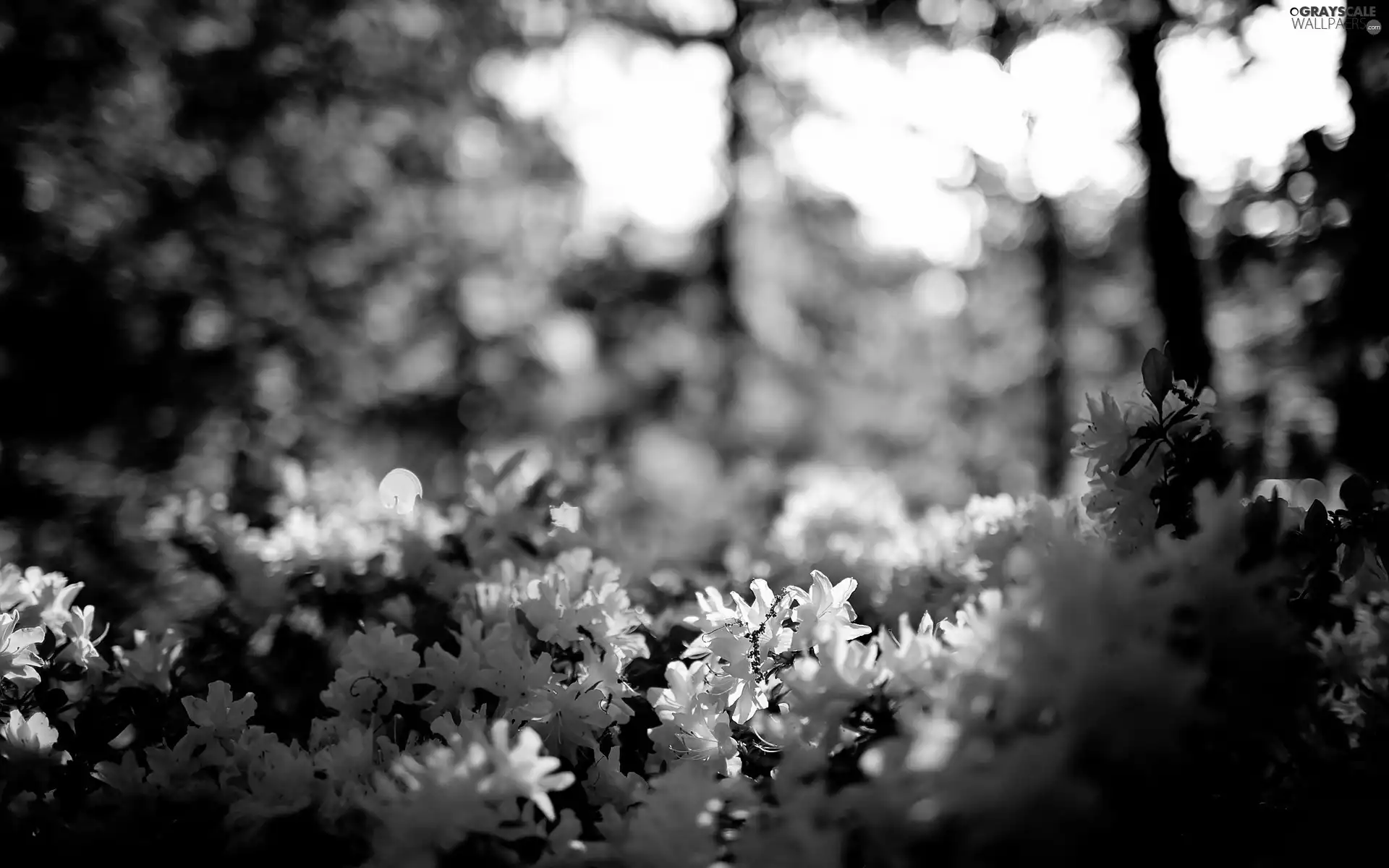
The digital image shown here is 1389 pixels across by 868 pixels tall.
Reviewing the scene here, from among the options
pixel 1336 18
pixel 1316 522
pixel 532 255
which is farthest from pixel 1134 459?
pixel 532 255

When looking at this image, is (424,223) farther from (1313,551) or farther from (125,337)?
(1313,551)

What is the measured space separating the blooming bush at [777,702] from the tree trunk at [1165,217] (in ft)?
4.61

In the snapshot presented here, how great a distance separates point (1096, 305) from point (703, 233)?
6796 millimetres

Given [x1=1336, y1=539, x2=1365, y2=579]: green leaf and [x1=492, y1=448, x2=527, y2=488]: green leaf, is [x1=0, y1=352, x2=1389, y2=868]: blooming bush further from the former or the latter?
[x1=492, y1=448, x2=527, y2=488]: green leaf

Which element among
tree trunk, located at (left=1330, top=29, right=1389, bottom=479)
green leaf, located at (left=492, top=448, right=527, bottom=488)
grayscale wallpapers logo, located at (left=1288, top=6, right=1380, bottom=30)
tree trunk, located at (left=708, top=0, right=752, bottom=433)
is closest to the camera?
tree trunk, located at (left=1330, top=29, right=1389, bottom=479)

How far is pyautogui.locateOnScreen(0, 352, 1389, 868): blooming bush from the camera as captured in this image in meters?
0.98

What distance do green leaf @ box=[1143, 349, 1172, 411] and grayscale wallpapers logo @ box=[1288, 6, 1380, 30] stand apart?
159 centimetres

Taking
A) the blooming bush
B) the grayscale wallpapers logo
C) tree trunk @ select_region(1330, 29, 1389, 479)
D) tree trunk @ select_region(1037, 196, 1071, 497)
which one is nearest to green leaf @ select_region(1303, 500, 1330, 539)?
the blooming bush

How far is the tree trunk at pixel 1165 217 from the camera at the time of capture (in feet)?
9.75

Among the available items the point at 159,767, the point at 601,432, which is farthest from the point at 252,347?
the point at 601,432

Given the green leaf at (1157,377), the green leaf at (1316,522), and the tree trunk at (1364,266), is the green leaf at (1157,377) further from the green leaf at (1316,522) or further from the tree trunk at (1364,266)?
the tree trunk at (1364,266)

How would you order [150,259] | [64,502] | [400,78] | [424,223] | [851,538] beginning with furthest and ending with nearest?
[424,223] → [400,78] → [150,259] → [64,502] → [851,538]

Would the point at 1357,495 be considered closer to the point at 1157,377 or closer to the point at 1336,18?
the point at 1157,377

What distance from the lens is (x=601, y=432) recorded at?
807 cm
